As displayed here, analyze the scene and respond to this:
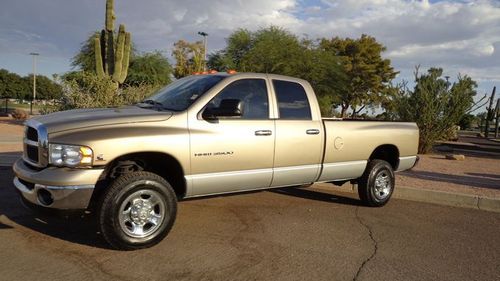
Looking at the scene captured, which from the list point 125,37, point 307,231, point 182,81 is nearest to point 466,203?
point 307,231

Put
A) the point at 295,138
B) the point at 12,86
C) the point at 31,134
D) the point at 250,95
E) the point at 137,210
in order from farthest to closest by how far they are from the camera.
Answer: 1. the point at 12,86
2. the point at 295,138
3. the point at 250,95
4. the point at 31,134
5. the point at 137,210

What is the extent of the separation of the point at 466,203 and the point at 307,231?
3.65 m

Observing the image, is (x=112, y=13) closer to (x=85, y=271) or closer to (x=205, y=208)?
(x=205, y=208)

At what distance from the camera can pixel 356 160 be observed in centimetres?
693

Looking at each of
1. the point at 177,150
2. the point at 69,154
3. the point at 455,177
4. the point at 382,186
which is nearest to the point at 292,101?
the point at 177,150

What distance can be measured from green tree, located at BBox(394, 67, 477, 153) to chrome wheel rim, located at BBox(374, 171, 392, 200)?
353 inches

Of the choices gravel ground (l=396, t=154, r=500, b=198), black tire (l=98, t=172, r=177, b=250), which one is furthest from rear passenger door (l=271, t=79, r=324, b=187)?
gravel ground (l=396, t=154, r=500, b=198)

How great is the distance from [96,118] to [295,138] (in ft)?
8.02

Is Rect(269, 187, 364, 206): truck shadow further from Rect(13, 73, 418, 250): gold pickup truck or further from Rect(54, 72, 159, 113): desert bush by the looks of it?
Rect(54, 72, 159, 113): desert bush

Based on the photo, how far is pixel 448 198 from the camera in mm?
8086

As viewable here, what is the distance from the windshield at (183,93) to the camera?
213 inches

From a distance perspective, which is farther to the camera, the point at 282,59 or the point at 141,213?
the point at 282,59

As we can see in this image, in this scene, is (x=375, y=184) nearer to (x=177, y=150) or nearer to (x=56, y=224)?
(x=177, y=150)

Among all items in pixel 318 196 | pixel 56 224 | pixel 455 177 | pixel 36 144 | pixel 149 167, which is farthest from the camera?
pixel 455 177
